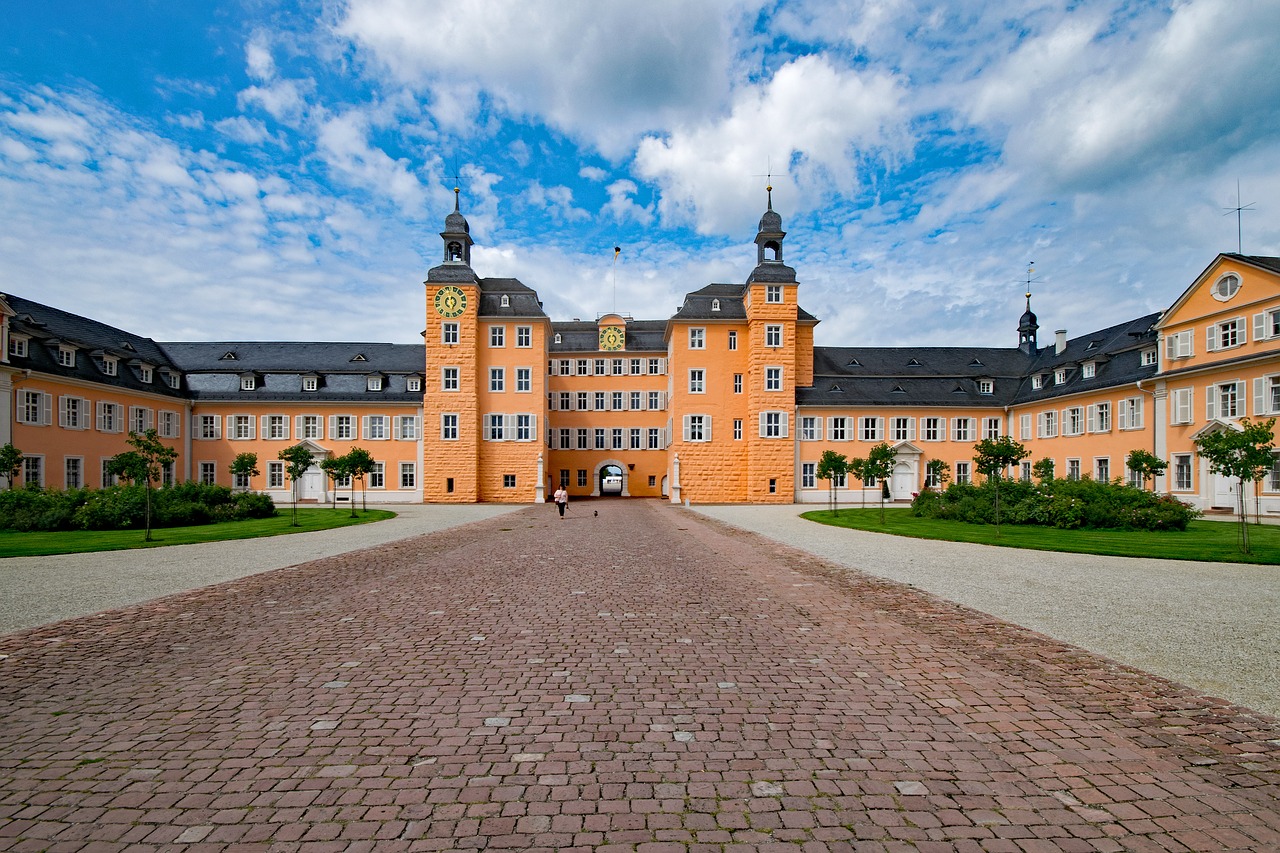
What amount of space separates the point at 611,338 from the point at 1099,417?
31700 mm

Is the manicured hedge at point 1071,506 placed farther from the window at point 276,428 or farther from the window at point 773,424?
the window at point 276,428

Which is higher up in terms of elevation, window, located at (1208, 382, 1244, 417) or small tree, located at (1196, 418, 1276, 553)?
window, located at (1208, 382, 1244, 417)

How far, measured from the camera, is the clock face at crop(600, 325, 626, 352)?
165 feet

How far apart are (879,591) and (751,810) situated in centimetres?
754

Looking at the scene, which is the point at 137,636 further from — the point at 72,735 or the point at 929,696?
the point at 929,696

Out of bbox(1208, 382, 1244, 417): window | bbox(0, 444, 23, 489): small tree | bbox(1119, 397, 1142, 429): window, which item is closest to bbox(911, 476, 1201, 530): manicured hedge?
bbox(1208, 382, 1244, 417): window

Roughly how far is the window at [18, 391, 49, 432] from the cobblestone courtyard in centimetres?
3228

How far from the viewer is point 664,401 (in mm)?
50188

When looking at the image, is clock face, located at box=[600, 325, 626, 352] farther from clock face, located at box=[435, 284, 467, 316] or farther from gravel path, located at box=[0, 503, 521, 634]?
gravel path, located at box=[0, 503, 521, 634]

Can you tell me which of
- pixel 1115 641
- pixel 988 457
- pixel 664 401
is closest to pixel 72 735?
pixel 1115 641

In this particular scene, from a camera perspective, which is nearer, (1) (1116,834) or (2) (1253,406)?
(1) (1116,834)

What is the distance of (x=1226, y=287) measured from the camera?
2981cm

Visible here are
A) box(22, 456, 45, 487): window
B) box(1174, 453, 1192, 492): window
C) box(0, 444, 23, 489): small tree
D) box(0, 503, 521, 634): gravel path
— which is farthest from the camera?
box(22, 456, 45, 487): window

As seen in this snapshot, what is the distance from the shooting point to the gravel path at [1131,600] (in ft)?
21.1
